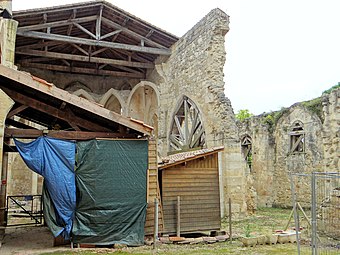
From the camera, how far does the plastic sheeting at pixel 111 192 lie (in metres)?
7.31

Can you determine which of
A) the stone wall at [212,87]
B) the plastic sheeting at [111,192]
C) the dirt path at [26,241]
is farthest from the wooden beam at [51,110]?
the stone wall at [212,87]

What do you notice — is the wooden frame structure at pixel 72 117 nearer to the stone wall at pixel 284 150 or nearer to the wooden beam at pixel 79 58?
the stone wall at pixel 284 150

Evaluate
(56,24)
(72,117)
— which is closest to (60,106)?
(72,117)

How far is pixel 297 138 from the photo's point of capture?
16.2m

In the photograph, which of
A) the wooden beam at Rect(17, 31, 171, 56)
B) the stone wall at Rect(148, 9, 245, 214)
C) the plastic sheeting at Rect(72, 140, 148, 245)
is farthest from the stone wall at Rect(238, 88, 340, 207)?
the plastic sheeting at Rect(72, 140, 148, 245)

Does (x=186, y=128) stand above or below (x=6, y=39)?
below

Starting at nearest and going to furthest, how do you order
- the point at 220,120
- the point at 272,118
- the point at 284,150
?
the point at 220,120, the point at 284,150, the point at 272,118

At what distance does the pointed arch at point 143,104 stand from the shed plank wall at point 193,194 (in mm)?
10652

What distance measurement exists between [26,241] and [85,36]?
33.2 ft

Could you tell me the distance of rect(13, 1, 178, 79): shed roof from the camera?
43.8ft

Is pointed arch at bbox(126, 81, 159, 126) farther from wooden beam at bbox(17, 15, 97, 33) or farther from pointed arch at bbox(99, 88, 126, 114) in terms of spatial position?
wooden beam at bbox(17, 15, 97, 33)

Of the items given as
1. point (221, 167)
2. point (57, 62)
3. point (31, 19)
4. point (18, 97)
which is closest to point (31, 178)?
point (57, 62)

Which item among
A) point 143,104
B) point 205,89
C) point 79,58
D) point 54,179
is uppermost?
point 79,58

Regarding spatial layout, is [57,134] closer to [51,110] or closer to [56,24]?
[51,110]
